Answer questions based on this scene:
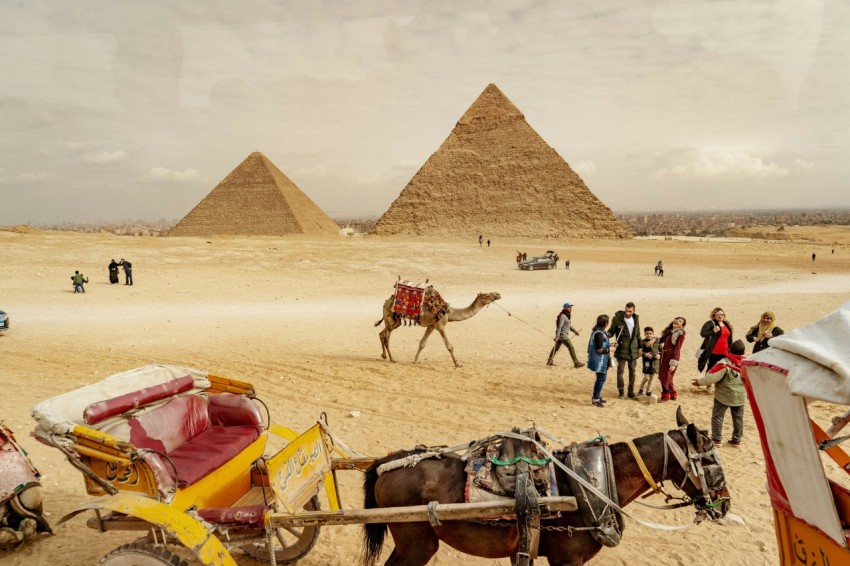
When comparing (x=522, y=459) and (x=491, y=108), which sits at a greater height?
(x=491, y=108)

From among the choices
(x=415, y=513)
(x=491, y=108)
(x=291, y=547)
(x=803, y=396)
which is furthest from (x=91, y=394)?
(x=491, y=108)

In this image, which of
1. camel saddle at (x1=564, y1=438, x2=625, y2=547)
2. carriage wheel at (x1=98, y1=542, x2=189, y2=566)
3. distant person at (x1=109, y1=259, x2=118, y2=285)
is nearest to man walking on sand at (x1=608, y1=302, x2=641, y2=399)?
camel saddle at (x1=564, y1=438, x2=625, y2=547)

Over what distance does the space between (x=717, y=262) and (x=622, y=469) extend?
37347 millimetres

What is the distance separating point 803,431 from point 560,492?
48.0 inches

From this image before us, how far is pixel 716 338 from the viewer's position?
725cm

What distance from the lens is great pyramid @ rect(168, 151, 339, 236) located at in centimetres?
7331

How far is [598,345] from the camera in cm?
688

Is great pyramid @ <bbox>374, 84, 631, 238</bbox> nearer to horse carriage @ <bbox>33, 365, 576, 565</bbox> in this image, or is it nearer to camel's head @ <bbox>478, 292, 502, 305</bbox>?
camel's head @ <bbox>478, 292, 502, 305</bbox>

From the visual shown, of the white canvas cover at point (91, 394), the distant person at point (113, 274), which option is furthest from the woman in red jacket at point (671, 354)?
the distant person at point (113, 274)

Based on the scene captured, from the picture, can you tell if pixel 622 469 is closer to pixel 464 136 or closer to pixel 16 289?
pixel 16 289

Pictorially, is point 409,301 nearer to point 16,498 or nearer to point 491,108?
point 16,498

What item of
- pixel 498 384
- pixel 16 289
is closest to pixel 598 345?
pixel 498 384

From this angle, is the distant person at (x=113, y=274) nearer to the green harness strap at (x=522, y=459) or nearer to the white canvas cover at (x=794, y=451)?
the green harness strap at (x=522, y=459)

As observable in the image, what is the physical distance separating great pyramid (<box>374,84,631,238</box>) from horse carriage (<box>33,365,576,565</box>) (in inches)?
3087
